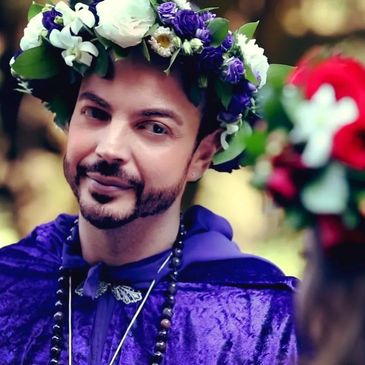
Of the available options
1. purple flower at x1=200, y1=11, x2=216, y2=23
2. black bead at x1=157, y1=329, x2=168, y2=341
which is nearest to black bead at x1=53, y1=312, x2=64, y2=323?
black bead at x1=157, y1=329, x2=168, y2=341

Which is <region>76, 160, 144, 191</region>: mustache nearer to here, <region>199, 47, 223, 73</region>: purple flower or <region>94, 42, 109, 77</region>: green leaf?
<region>94, 42, 109, 77</region>: green leaf

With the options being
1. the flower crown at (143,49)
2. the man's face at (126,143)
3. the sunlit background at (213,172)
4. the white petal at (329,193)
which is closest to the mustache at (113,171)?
the man's face at (126,143)

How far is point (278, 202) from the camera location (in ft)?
5.83

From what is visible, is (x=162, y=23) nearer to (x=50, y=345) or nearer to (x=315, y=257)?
(x=50, y=345)

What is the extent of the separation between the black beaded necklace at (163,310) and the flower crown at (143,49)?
28cm

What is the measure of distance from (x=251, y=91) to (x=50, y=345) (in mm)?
837

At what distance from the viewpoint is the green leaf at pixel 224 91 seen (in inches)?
111

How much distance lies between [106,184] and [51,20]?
0.45 meters

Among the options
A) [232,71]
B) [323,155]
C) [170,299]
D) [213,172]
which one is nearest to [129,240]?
[170,299]

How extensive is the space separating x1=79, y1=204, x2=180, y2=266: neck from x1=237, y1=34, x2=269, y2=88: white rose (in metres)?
0.41

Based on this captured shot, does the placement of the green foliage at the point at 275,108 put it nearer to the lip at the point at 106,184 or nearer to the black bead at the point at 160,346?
the lip at the point at 106,184

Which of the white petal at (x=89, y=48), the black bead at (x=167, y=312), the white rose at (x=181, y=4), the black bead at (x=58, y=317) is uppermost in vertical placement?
the white rose at (x=181, y=4)

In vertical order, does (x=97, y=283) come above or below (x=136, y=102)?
below

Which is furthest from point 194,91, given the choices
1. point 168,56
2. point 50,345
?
point 50,345
